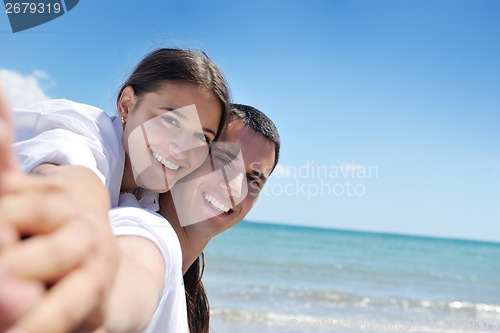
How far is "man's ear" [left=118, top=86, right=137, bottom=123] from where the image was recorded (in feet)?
8.54

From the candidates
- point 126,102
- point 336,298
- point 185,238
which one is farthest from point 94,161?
point 336,298

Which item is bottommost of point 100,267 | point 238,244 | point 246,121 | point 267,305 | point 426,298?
point 238,244

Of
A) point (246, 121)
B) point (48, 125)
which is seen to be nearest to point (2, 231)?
point (48, 125)

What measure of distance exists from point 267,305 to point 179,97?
8.25 meters

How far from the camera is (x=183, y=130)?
2445 mm

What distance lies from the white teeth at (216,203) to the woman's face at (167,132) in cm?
43

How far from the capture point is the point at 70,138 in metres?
1.55

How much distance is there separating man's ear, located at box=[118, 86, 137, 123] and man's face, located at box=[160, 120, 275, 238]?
46 cm

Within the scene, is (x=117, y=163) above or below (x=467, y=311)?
above

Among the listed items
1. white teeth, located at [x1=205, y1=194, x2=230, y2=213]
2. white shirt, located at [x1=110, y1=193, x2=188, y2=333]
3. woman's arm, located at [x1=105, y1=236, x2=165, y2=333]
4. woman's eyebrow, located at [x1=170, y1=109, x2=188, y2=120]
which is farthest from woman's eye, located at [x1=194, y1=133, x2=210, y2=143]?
woman's arm, located at [x1=105, y1=236, x2=165, y2=333]

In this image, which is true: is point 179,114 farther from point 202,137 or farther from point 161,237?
point 161,237

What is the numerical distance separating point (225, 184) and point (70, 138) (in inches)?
62.4

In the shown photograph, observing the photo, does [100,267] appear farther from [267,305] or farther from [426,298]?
[426,298]

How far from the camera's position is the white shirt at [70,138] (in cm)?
132
